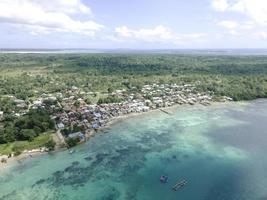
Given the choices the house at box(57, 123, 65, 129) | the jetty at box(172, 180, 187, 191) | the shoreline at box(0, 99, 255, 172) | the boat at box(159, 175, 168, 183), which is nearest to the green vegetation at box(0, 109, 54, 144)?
the house at box(57, 123, 65, 129)

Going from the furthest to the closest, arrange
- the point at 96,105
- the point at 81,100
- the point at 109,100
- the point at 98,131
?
the point at 81,100
the point at 109,100
the point at 96,105
the point at 98,131

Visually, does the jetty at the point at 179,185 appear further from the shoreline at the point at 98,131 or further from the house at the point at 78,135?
the house at the point at 78,135

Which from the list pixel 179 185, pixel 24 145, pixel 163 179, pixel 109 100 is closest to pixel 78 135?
pixel 24 145

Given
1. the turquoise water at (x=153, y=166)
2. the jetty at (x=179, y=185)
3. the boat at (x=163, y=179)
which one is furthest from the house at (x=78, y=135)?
the jetty at (x=179, y=185)

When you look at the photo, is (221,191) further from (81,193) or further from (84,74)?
(84,74)

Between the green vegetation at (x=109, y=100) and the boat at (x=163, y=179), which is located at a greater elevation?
the green vegetation at (x=109, y=100)

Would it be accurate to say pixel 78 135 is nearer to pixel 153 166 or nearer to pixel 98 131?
pixel 98 131
